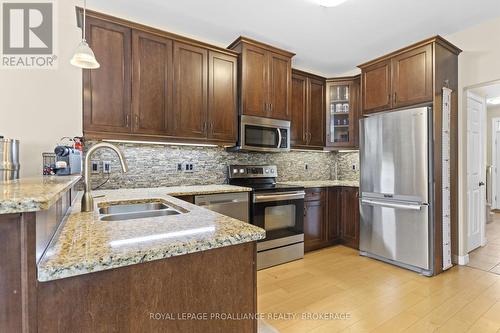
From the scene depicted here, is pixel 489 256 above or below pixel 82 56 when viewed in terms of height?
below

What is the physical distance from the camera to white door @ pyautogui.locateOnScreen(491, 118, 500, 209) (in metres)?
5.91

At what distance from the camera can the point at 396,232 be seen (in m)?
2.96

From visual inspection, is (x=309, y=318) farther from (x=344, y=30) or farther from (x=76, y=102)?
(x=344, y=30)

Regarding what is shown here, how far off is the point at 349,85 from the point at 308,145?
1149 mm

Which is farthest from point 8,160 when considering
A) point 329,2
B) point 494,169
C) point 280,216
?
point 494,169

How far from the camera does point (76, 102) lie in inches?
95.0

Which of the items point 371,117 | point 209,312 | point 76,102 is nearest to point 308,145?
point 371,117

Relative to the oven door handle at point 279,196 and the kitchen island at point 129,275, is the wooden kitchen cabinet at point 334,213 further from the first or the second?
the kitchen island at point 129,275

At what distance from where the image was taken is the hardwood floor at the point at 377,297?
189cm

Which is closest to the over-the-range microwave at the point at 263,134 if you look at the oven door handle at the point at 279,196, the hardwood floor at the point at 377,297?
the oven door handle at the point at 279,196

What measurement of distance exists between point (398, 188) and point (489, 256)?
1.62m

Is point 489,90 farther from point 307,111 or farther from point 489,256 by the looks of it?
point 307,111

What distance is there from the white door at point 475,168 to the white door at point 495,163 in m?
3.40

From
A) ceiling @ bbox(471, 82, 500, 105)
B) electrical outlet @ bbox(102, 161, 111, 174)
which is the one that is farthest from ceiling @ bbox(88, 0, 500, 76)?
electrical outlet @ bbox(102, 161, 111, 174)
